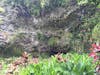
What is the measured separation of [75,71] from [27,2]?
17.6ft

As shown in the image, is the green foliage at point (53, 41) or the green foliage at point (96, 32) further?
the green foliage at point (53, 41)

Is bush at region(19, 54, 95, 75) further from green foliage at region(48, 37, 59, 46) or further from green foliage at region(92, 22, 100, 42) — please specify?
green foliage at region(48, 37, 59, 46)

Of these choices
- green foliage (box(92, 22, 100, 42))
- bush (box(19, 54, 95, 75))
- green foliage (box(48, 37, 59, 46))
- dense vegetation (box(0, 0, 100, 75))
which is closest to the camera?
bush (box(19, 54, 95, 75))

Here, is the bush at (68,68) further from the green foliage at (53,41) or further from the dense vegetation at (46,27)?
the green foliage at (53,41)

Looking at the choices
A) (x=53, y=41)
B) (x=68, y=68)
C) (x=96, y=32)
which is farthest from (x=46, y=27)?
(x=68, y=68)

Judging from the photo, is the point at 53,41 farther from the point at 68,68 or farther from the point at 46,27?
the point at 68,68

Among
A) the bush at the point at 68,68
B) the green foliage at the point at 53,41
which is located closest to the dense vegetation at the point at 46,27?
the green foliage at the point at 53,41

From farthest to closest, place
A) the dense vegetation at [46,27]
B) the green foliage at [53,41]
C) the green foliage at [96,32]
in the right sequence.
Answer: the green foliage at [53,41] → the dense vegetation at [46,27] → the green foliage at [96,32]

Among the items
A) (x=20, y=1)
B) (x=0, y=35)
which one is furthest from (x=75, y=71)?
(x=20, y=1)

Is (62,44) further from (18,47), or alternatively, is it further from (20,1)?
(20,1)

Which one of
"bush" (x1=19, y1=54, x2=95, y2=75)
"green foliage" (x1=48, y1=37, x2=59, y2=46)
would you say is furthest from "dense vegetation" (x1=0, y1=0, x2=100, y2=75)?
"bush" (x1=19, y1=54, x2=95, y2=75)

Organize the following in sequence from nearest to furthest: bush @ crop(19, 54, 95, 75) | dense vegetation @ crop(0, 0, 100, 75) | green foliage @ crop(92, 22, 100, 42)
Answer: bush @ crop(19, 54, 95, 75) → green foliage @ crop(92, 22, 100, 42) → dense vegetation @ crop(0, 0, 100, 75)

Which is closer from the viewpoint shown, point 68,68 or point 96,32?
point 68,68

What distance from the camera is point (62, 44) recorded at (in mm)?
9258
